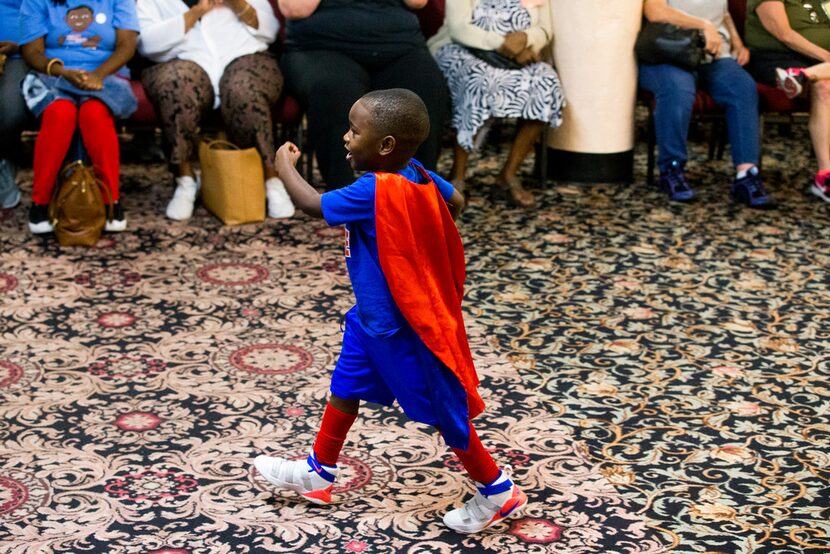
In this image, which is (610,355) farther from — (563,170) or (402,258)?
(563,170)

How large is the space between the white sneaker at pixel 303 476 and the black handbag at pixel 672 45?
12.1 feet

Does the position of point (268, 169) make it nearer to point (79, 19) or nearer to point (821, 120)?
point (79, 19)

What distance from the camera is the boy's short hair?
2.59 meters

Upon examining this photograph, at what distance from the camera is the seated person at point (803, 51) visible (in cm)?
597

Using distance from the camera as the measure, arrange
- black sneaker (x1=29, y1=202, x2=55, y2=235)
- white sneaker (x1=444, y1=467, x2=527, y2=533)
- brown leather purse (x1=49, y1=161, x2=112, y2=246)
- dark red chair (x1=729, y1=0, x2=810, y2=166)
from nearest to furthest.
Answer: white sneaker (x1=444, y1=467, x2=527, y2=533) → brown leather purse (x1=49, y1=161, x2=112, y2=246) → black sneaker (x1=29, y1=202, x2=55, y2=235) → dark red chair (x1=729, y1=0, x2=810, y2=166)

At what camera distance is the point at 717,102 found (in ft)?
19.7

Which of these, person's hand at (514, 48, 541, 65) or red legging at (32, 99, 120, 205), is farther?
person's hand at (514, 48, 541, 65)

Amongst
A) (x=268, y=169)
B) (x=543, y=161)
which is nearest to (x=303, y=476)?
(x=268, y=169)

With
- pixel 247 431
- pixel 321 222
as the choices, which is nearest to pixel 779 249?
pixel 321 222

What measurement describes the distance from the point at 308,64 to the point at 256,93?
28cm

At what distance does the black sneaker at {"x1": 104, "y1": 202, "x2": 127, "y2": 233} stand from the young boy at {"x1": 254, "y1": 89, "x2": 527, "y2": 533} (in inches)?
105

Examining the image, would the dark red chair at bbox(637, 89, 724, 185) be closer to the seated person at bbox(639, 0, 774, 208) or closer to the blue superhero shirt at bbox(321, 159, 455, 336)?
the seated person at bbox(639, 0, 774, 208)

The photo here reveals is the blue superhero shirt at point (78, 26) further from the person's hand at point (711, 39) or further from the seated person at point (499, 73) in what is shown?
the person's hand at point (711, 39)

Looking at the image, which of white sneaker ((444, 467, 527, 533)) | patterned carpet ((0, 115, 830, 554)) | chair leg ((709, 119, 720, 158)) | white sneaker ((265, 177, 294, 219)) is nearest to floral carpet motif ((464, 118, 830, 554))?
patterned carpet ((0, 115, 830, 554))
